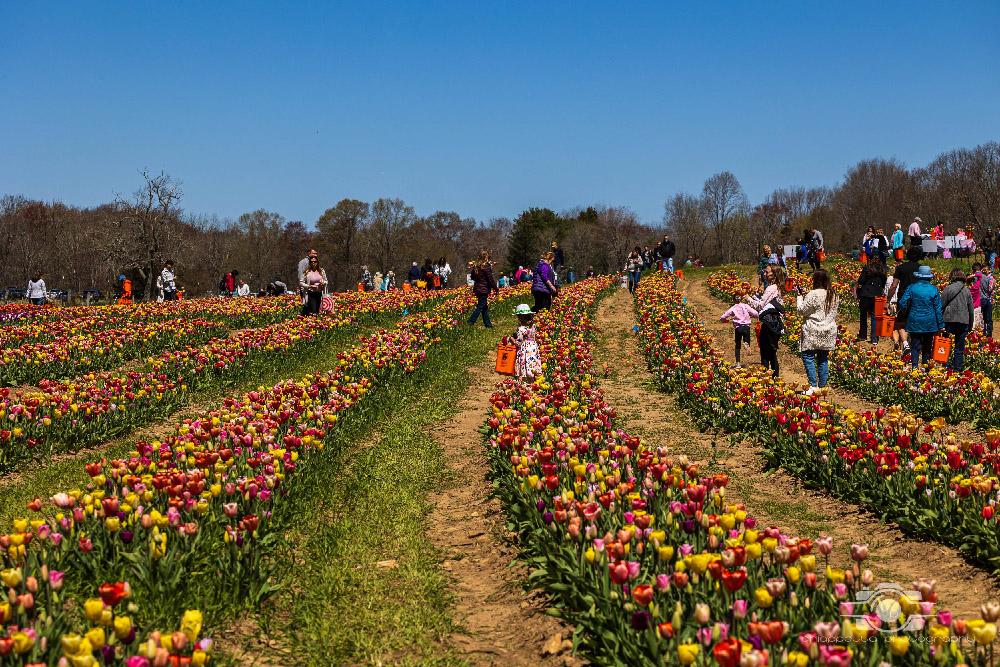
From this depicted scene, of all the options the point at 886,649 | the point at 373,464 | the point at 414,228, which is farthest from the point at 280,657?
the point at 414,228

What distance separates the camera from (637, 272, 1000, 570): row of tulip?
585cm

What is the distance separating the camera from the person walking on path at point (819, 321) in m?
11.8

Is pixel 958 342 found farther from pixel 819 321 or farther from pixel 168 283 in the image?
pixel 168 283

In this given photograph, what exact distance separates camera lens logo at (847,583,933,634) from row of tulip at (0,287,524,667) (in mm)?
3137

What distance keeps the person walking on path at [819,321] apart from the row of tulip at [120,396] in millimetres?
9401

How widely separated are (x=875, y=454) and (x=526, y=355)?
5867mm

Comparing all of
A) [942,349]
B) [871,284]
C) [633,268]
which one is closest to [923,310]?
[942,349]

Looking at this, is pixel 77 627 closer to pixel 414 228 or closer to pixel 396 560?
pixel 396 560

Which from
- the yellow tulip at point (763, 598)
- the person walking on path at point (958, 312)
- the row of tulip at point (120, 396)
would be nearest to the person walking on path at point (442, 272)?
the row of tulip at point (120, 396)

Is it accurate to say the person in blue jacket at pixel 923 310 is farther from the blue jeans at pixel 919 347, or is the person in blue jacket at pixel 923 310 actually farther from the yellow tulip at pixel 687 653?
the yellow tulip at pixel 687 653

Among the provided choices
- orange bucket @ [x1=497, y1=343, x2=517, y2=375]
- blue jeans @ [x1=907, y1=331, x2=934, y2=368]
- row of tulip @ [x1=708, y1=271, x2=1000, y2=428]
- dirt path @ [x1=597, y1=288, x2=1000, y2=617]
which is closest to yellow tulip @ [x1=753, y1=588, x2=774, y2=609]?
dirt path @ [x1=597, y1=288, x2=1000, y2=617]

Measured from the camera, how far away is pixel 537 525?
5871mm

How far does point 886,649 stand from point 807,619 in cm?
43

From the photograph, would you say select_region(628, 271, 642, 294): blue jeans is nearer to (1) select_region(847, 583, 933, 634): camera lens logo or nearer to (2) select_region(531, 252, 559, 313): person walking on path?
(2) select_region(531, 252, 559, 313): person walking on path
